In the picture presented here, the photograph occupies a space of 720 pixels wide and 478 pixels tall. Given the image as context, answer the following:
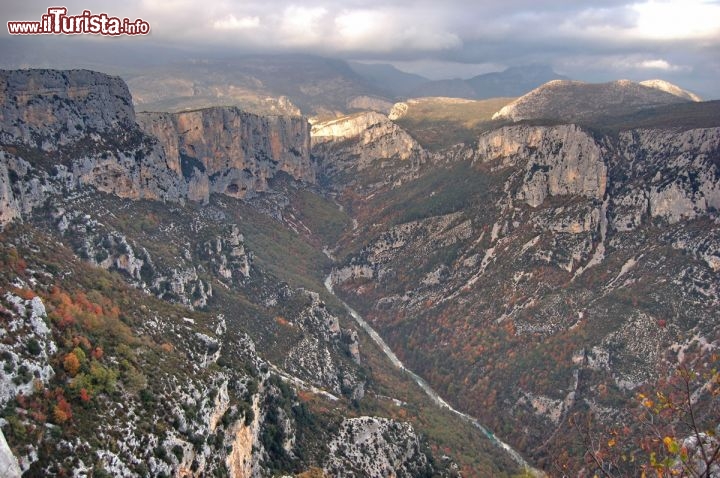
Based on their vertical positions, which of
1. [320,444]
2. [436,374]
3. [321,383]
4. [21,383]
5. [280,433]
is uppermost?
[21,383]

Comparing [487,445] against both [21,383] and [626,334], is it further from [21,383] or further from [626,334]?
[21,383]

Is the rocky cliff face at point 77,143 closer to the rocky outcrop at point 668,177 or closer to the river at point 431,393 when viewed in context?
the river at point 431,393

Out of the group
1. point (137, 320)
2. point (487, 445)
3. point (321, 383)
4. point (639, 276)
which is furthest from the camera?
point (639, 276)

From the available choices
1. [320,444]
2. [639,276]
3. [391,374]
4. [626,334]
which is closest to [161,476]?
[320,444]

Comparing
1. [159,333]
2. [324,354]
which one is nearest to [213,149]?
[324,354]

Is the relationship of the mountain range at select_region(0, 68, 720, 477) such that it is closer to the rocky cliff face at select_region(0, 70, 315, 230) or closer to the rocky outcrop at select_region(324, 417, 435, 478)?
the rocky outcrop at select_region(324, 417, 435, 478)

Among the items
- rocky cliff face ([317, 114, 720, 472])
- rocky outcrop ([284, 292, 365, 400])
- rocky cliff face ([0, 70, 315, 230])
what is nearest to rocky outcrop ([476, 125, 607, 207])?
rocky cliff face ([317, 114, 720, 472])
